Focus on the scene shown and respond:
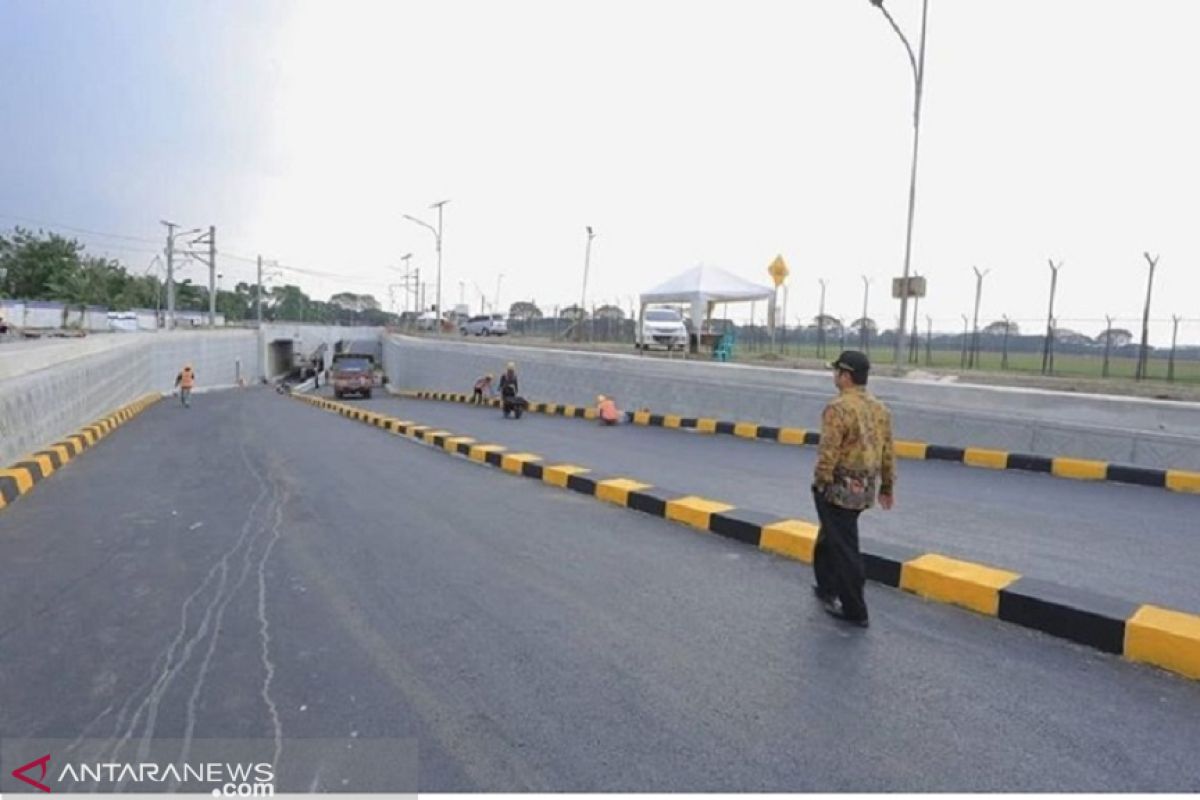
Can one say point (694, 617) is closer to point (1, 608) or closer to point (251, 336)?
point (1, 608)

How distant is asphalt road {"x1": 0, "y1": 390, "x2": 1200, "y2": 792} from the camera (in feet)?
9.33

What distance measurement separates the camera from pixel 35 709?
10.4ft

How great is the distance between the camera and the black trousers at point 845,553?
4219 mm

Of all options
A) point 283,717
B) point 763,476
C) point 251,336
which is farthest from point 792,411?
point 251,336

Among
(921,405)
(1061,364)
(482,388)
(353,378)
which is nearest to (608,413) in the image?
(921,405)

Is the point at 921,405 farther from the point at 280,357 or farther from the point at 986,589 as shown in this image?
the point at 280,357

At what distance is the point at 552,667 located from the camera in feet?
11.8

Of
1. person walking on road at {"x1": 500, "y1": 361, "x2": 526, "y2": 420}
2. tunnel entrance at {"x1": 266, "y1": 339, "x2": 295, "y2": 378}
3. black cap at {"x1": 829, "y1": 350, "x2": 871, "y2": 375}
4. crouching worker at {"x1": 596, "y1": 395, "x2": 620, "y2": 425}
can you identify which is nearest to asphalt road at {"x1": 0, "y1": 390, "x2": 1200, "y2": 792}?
black cap at {"x1": 829, "y1": 350, "x2": 871, "y2": 375}

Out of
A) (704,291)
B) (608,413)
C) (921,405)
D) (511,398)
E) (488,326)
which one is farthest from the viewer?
(488,326)

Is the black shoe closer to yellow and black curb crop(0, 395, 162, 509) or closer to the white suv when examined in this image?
yellow and black curb crop(0, 395, 162, 509)

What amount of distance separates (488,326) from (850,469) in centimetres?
4868

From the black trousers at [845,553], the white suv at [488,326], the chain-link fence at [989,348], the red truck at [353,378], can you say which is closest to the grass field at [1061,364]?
the chain-link fence at [989,348]

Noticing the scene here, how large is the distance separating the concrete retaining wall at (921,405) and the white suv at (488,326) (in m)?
31.1

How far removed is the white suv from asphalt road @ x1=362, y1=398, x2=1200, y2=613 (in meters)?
40.1
